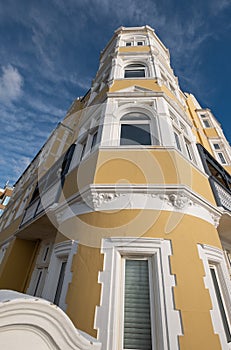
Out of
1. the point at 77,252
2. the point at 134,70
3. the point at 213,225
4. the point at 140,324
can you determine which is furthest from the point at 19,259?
the point at 134,70

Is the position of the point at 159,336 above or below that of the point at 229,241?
below

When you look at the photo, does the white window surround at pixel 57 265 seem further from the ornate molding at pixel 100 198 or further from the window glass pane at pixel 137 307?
the window glass pane at pixel 137 307

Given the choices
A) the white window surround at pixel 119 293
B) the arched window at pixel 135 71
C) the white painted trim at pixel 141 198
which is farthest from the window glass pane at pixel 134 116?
Answer: the white window surround at pixel 119 293

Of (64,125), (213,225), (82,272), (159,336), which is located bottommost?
(159,336)

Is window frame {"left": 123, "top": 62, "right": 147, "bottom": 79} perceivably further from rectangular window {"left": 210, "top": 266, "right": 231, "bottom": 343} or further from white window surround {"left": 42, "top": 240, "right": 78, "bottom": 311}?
rectangular window {"left": 210, "top": 266, "right": 231, "bottom": 343}

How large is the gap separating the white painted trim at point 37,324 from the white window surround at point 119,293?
185cm

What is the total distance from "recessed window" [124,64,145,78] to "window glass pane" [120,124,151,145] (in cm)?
442

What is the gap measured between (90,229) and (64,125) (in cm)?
1145

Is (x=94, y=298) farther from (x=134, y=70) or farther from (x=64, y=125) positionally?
(x=64, y=125)

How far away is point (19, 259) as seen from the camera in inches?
339

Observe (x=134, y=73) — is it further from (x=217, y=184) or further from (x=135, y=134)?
(x=217, y=184)

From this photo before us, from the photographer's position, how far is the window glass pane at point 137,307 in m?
3.12

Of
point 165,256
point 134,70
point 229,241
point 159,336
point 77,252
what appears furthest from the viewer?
point 134,70

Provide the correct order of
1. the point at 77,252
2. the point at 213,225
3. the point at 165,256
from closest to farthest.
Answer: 1. the point at 165,256
2. the point at 77,252
3. the point at 213,225
